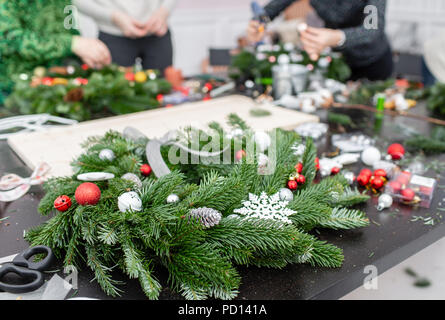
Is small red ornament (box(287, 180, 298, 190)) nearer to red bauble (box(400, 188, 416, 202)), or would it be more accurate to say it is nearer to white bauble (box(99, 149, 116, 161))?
red bauble (box(400, 188, 416, 202))

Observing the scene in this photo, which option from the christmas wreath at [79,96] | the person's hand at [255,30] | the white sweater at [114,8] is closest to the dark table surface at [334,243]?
the christmas wreath at [79,96]

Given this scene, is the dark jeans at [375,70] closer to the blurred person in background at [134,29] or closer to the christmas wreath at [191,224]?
the blurred person in background at [134,29]

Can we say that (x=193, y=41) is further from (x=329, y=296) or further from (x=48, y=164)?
(x=329, y=296)

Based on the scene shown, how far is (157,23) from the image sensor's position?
87.3 inches

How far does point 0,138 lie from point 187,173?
72 cm

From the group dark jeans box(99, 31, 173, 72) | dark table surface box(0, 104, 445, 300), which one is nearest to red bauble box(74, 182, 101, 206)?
dark table surface box(0, 104, 445, 300)

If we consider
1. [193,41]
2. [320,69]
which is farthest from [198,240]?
[193,41]

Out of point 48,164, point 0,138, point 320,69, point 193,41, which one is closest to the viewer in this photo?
point 48,164

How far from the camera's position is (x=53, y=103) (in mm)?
A: 1462

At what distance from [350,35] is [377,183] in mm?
1167

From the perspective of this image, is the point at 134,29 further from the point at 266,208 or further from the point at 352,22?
the point at 266,208

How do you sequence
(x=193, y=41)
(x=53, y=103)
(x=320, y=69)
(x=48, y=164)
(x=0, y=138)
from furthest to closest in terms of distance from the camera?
(x=193, y=41) < (x=320, y=69) < (x=53, y=103) < (x=0, y=138) < (x=48, y=164)

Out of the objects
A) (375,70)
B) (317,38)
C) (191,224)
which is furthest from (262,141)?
(375,70)

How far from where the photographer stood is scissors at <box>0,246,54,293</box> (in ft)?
1.93
